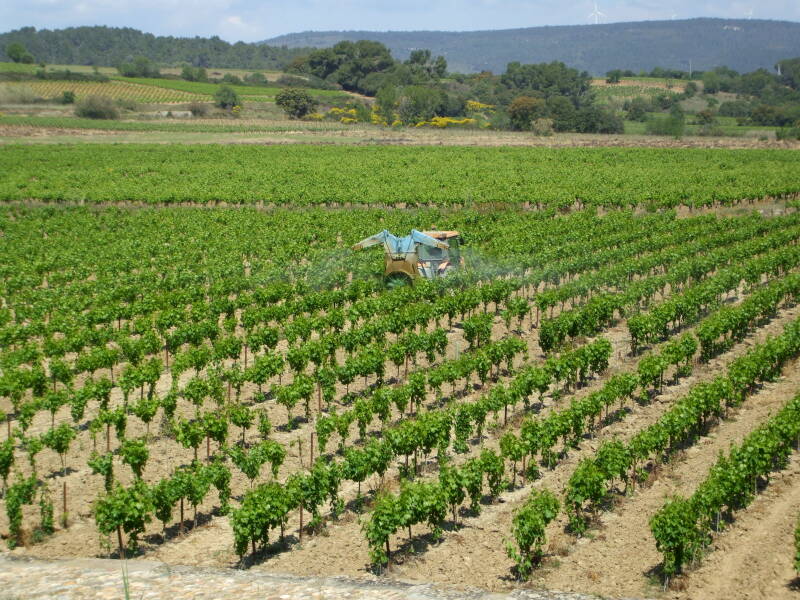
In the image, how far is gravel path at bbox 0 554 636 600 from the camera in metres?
12.1

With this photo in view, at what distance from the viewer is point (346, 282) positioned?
29578 millimetres

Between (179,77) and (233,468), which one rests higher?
(179,77)

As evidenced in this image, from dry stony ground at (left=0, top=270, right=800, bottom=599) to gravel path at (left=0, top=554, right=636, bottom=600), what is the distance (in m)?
0.43

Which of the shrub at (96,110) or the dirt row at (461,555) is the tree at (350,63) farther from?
the dirt row at (461,555)

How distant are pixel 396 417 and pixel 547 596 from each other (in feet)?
23.9

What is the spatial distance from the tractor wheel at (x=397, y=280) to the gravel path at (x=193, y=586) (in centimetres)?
1587

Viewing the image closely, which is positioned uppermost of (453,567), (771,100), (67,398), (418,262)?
(771,100)

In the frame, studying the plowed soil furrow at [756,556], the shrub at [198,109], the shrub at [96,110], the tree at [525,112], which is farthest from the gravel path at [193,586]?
the shrub at [198,109]

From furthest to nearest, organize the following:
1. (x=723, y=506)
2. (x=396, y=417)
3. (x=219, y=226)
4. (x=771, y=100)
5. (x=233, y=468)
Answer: (x=771, y=100) → (x=219, y=226) → (x=396, y=417) → (x=233, y=468) → (x=723, y=506)

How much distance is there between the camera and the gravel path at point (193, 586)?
12070mm

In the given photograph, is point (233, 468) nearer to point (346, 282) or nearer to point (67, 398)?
point (67, 398)

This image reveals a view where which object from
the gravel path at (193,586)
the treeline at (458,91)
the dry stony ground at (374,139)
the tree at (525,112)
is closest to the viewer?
the gravel path at (193,586)

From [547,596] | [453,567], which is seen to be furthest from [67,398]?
[547,596]

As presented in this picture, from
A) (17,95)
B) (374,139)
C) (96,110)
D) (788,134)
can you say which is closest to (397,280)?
(374,139)
